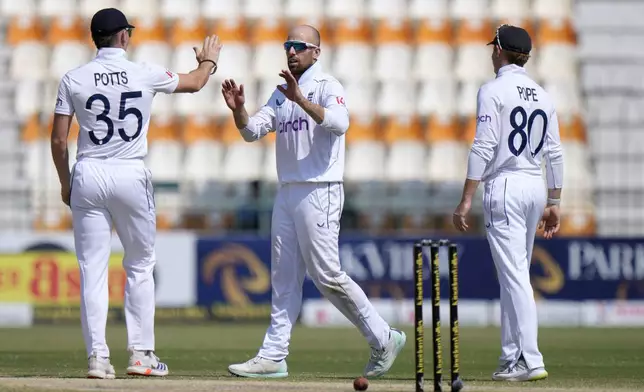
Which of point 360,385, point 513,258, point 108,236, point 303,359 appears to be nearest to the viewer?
point 360,385

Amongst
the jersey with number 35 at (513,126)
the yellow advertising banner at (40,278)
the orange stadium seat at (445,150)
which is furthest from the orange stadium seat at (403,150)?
the jersey with number 35 at (513,126)

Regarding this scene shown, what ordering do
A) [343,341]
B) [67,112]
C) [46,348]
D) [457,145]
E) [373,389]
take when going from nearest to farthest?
[373,389]
[67,112]
[46,348]
[343,341]
[457,145]

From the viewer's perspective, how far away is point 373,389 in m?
6.64

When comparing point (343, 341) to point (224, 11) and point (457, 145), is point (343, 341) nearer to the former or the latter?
point (457, 145)

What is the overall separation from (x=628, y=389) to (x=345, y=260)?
9.55m

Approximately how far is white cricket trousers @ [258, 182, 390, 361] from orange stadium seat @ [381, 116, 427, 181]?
1090 cm

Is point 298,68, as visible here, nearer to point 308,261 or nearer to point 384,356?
point 308,261

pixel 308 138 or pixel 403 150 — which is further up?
pixel 403 150

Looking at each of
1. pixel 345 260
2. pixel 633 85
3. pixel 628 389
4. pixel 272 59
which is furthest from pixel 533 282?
pixel 628 389

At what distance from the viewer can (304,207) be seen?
7.45m

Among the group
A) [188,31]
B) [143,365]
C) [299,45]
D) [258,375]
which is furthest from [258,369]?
[188,31]

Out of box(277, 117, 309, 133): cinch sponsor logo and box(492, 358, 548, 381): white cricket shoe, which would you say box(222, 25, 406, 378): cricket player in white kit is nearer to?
box(277, 117, 309, 133): cinch sponsor logo

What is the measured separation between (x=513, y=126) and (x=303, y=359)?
323 centimetres

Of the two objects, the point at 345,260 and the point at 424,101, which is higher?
the point at 424,101
